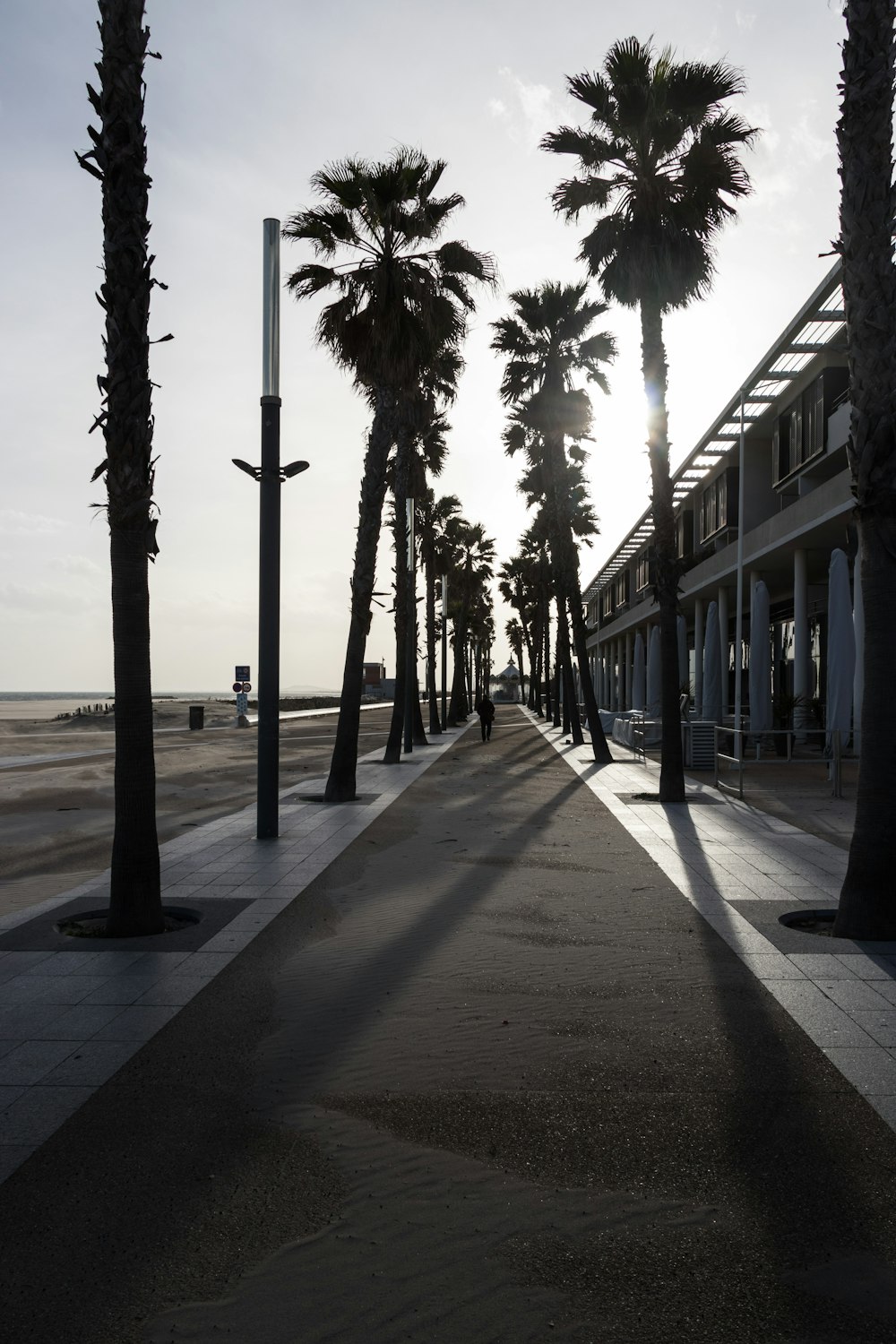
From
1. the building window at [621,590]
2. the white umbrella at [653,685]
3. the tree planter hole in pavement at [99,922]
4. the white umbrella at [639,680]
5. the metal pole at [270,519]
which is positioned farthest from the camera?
the building window at [621,590]

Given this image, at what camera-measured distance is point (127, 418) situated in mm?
7199

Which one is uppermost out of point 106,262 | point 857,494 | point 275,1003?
point 106,262

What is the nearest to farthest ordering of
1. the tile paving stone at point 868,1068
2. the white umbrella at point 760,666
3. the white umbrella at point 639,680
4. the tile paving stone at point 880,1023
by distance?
the tile paving stone at point 868,1068
the tile paving stone at point 880,1023
the white umbrella at point 760,666
the white umbrella at point 639,680

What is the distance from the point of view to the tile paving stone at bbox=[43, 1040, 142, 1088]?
14.9ft

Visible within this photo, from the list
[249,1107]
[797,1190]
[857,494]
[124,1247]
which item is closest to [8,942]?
[249,1107]

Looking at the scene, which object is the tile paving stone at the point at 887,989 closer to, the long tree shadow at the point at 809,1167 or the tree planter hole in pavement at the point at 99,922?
the long tree shadow at the point at 809,1167

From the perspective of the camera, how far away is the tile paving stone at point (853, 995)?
5.53 m

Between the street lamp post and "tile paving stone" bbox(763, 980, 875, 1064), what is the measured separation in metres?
7.35

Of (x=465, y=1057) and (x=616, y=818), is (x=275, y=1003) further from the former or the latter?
(x=616, y=818)

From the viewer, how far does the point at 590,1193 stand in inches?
139

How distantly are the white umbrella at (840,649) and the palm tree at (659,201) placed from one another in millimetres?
3253

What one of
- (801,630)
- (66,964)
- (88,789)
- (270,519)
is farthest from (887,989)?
(801,630)

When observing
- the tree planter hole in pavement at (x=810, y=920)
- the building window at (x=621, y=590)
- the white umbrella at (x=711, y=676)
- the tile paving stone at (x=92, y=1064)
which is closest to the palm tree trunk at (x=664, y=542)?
the tree planter hole in pavement at (x=810, y=920)

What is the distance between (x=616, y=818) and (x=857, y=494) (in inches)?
287
